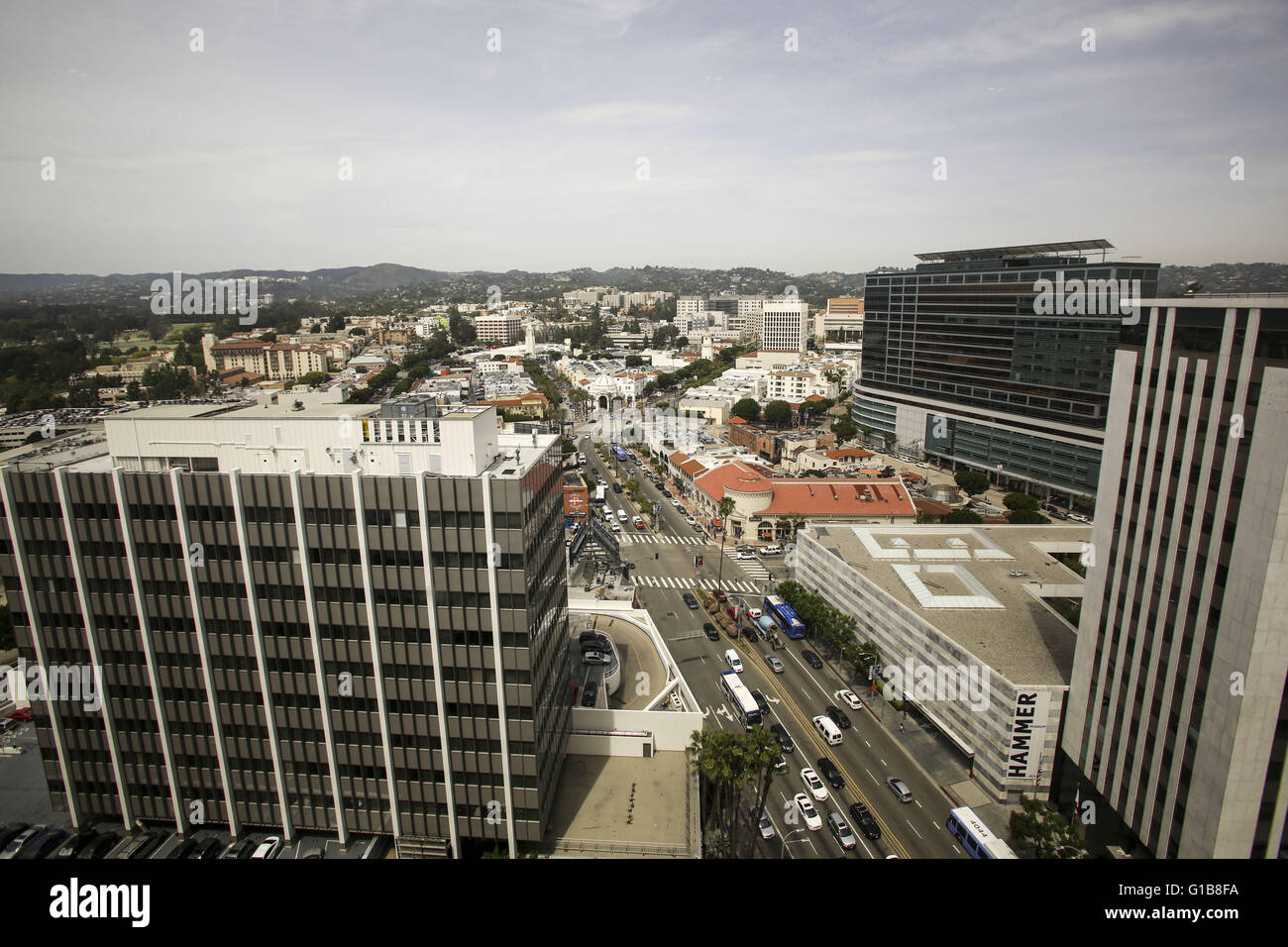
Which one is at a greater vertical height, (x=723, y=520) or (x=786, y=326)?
(x=786, y=326)

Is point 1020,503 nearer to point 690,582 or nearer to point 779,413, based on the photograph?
point 690,582

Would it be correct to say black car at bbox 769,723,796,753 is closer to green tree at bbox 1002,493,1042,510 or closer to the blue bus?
the blue bus

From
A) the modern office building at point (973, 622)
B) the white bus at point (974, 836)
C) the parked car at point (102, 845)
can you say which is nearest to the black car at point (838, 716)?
the modern office building at point (973, 622)

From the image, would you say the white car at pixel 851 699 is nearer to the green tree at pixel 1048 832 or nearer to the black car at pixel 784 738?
the black car at pixel 784 738

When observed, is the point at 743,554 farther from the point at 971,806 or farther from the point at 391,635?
the point at 391,635

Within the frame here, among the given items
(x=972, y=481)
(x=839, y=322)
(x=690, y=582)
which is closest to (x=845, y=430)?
(x=972, y=481)

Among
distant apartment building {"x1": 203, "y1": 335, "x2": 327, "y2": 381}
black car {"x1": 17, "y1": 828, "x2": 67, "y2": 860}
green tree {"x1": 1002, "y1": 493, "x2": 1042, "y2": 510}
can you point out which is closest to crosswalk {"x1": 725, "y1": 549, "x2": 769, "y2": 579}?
green tree {"x1": 1002, "y1": 493, "x2": 1042, "y2": 510}
